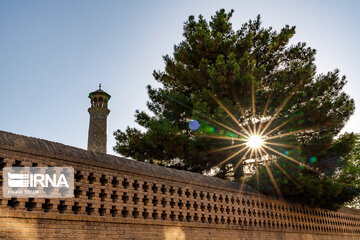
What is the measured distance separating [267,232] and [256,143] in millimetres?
4168

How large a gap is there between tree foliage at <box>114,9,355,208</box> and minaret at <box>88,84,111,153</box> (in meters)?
11.2

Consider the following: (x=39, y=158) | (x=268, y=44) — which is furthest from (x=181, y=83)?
(x=39, y=158)

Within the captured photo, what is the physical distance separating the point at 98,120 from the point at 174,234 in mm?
20584

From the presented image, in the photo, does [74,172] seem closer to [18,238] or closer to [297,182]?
[18,238]

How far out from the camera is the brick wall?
558 centimetres

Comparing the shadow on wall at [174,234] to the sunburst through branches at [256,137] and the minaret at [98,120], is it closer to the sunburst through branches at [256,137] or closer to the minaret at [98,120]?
the sunburst through branches at [256,137]

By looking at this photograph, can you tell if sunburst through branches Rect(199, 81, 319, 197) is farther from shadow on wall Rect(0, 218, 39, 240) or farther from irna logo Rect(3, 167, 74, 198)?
shadow on wall Rect(0, 218, 39, 240)

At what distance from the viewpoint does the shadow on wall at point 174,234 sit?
768 centimetres

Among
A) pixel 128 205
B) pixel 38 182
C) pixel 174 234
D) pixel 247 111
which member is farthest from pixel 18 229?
pixel 247 111

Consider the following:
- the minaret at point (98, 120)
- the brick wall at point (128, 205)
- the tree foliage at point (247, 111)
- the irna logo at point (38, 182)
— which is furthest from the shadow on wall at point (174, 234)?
the minaret at point (98, 120)

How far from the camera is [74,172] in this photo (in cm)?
632

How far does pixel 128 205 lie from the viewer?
708cm

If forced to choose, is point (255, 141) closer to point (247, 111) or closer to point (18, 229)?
point (247, 111)

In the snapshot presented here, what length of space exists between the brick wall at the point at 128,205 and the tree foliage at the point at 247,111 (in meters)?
1.50
